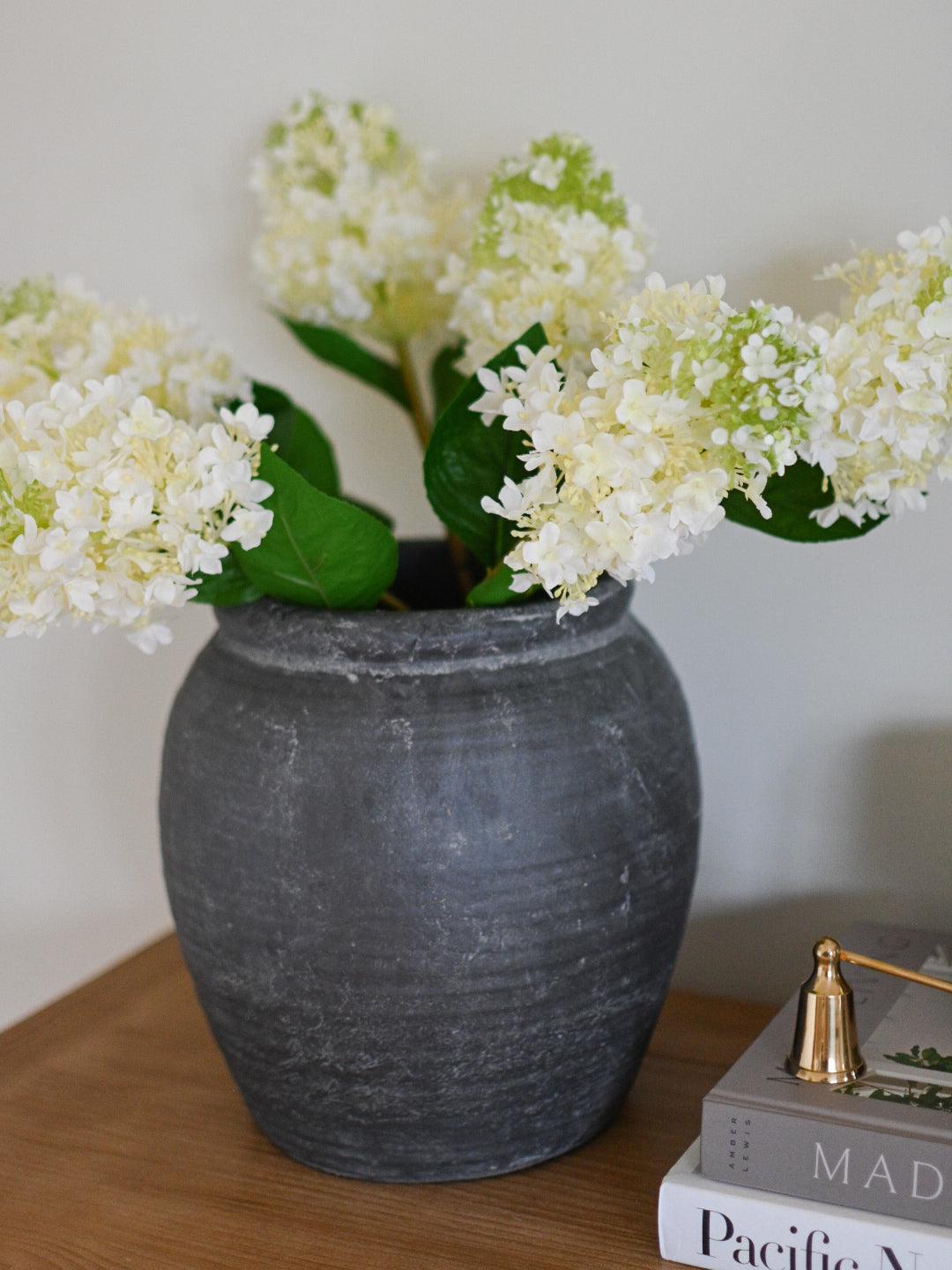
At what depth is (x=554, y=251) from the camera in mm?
749

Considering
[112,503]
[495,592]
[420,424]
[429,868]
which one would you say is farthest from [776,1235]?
[420,424]

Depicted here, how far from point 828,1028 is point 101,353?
1.80ft

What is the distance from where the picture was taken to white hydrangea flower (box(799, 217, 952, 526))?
0.60 meters

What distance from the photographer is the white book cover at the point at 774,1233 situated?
0.59 m

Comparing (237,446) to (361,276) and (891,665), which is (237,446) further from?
(891,665)

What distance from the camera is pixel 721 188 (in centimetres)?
86

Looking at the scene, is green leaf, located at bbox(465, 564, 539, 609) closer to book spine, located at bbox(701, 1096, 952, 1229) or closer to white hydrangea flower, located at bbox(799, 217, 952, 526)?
white hydrangea flower, located at bbox(799, 217, 952, 526)

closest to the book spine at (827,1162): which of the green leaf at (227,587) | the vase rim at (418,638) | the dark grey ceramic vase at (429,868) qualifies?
the dark grey ceramic vase at (429,868)

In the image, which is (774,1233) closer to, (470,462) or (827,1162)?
(827,1162)

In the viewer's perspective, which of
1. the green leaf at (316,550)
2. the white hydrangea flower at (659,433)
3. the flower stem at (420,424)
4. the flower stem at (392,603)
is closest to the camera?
the white hydrangea flower at (659,433)

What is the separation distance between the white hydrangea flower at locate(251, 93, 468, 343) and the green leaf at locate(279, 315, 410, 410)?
0.03 ft

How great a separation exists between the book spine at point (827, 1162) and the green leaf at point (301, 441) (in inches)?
18.1

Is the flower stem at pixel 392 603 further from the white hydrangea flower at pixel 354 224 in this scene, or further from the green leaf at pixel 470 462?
the white hydrangea flower at pixel 354 224

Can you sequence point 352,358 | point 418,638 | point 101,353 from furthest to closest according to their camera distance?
1. point 352,358
2. point 101,353
3. point 418,638
